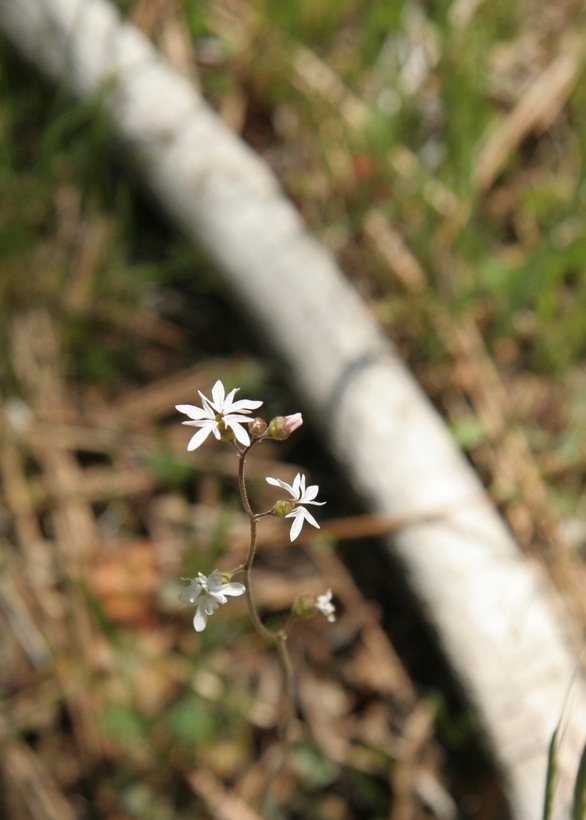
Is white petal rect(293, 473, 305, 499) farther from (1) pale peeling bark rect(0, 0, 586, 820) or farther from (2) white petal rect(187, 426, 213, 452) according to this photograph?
(1) pale peeling bark rect(0, 0, 586, 820)

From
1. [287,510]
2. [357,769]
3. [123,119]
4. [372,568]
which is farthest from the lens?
[123,119]

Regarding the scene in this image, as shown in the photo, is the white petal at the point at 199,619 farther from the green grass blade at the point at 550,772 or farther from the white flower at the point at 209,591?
the green grass blade at the point at 550,772

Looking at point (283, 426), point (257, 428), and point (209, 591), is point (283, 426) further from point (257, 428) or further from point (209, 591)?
point (209, 591)

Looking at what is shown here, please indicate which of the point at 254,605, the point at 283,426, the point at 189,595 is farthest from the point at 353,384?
the point at 189,595

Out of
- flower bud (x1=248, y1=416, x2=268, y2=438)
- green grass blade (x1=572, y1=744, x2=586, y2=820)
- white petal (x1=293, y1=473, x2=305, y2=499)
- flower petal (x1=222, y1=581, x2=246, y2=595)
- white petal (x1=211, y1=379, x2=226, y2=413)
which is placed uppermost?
white petal (x1=211, y1=379, x2=226, y2=413)

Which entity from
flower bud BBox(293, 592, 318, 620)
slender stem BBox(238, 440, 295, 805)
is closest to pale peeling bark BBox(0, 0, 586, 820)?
slender stem BBox(238, 440, 295, 805)

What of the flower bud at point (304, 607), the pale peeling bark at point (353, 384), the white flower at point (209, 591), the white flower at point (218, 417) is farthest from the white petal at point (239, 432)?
the pale peeling bark at point (353, 384)

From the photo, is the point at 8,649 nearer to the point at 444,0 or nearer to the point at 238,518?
the point at 238,518

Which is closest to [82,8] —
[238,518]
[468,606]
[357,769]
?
[238,518]
